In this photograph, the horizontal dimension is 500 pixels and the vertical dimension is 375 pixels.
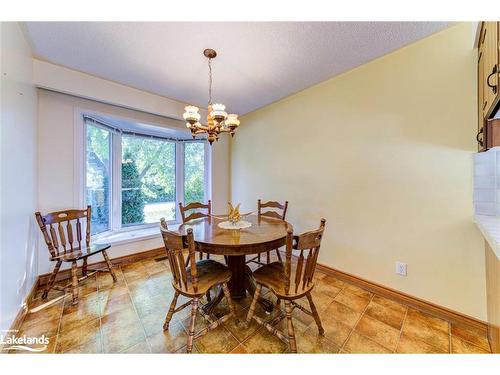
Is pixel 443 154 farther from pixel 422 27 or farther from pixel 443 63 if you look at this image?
pixel 422 27

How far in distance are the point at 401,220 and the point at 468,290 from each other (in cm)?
65

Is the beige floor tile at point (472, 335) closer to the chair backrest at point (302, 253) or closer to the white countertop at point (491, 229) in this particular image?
the white countertop at point (491, 229)

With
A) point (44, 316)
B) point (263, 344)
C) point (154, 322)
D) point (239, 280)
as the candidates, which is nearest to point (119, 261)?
point (44, 316)

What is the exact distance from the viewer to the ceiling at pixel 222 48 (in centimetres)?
157

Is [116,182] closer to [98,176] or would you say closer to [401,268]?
[98,176]

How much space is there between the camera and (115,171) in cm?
294

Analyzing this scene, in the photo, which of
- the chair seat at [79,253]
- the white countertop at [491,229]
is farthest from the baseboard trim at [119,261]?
the white countertop at [491,229]

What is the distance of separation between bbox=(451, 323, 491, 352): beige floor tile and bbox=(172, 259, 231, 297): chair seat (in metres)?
1.78

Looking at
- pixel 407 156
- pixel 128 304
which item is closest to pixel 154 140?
pixel 128 304

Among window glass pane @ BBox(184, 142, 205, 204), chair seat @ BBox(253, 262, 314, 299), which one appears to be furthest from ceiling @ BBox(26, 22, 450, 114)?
chair seat @ BBox(253, 262, 314, 299)

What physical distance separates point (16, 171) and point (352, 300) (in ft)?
10.2

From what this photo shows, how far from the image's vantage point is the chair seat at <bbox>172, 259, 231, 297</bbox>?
4.38ft

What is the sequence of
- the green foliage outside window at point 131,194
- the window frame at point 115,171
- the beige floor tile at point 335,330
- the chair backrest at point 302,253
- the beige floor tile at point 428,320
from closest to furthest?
1. the chair backrest at point 302,253
2. the beige floor tile at point 335,330
3. the beige floor tile at point 428,320
4. the window frame at point 115,171
5. the green foliage outside window at point 131,194

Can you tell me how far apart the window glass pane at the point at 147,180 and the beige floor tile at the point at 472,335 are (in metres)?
3.78
